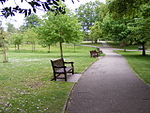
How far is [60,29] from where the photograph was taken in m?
19.2

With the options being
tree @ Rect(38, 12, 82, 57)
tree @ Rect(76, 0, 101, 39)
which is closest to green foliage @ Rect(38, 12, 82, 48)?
tree @ Rect(38, 12, 82, 57)

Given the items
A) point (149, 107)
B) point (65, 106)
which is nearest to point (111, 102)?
point (149, 107)

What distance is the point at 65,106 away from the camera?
462cm

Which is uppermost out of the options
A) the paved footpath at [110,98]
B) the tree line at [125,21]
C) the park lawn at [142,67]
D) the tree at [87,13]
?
the tree at [87,13]

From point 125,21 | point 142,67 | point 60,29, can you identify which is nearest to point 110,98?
point 142,67

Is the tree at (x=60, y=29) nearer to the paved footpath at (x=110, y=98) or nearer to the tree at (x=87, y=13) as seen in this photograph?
the paved footpath at (x=110, y=98)

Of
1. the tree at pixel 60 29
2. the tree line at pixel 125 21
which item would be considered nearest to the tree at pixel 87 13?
the tree line at pixel 125 21

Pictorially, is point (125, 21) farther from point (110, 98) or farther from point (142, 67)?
point (110, 98)

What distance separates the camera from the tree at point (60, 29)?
741 inches

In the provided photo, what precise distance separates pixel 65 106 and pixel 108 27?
19437mm

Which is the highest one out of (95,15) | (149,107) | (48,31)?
(95,15)

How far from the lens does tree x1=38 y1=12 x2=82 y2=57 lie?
18812 millimetres

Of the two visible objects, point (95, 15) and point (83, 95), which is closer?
point (83, 95)

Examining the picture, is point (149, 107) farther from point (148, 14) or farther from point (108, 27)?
point (108, 27)
